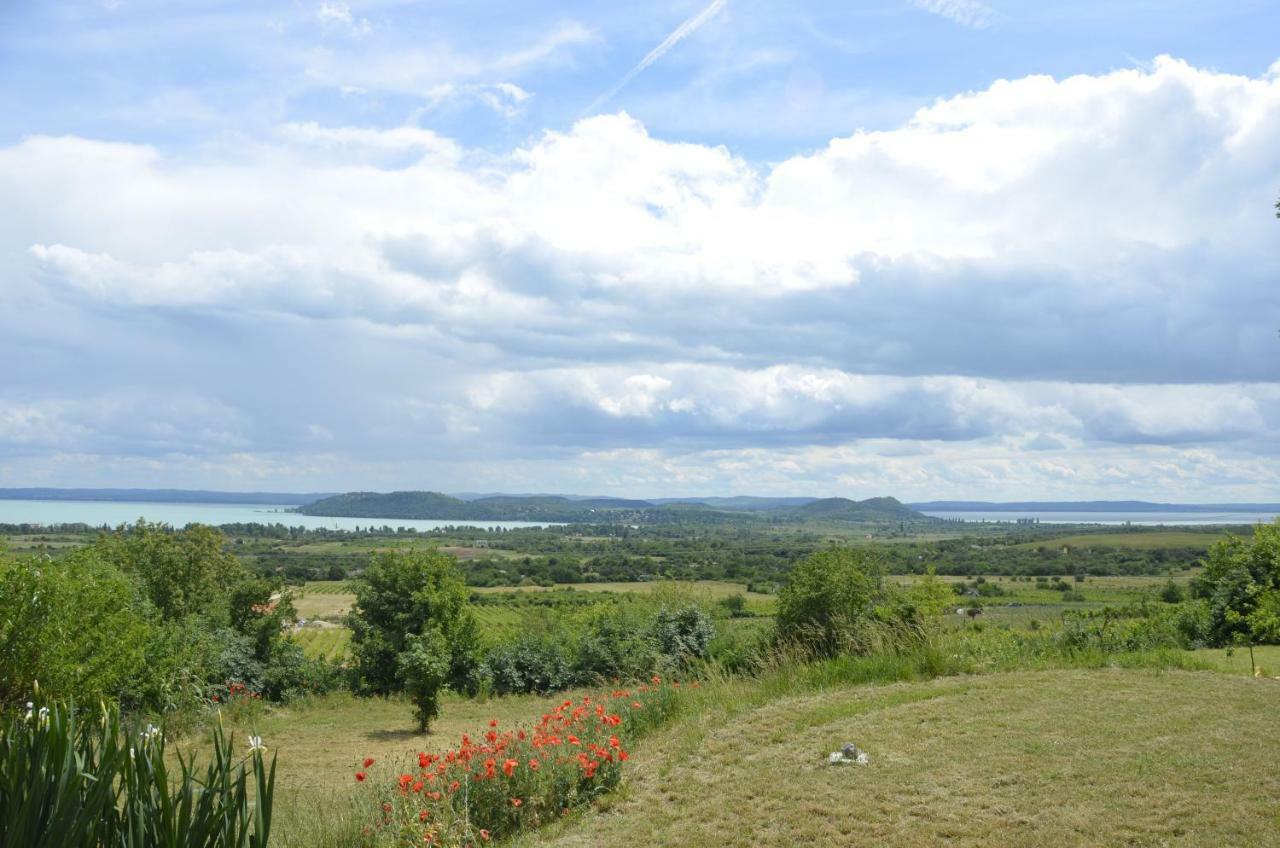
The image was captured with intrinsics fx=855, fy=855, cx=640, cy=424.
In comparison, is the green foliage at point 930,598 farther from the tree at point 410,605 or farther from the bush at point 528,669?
the bush at point 528,669

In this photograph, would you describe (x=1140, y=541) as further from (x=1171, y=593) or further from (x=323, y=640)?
(x=323, y=640)

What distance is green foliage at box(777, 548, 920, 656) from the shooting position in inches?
545

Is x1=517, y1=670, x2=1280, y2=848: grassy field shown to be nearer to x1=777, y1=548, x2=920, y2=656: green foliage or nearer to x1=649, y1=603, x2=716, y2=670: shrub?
x1=777, y1=548, x2=920, y2=656: green foliage

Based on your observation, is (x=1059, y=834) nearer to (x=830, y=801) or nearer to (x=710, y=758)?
(x=830, y=801)

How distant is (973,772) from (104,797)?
21.1ft

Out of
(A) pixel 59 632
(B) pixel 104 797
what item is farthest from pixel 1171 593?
(B) pixel 104 797

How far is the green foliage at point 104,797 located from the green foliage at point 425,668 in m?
15.0

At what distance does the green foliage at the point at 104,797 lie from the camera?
12.4 ft

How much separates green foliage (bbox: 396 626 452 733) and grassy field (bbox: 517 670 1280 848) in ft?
33.3

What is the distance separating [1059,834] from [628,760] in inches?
169

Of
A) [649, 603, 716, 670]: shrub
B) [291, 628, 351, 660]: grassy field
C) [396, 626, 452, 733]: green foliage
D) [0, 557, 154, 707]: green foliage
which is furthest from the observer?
[291, 628, 351, 660]: grassy field

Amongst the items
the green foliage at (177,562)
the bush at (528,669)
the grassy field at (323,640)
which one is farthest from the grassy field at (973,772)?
the grassy field at (323,640)

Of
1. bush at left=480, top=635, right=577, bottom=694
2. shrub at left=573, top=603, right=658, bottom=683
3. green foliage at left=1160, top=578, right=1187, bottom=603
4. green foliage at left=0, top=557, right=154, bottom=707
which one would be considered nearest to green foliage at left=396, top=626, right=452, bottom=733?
shrub at left=573, top=603, right=658, bottom=683

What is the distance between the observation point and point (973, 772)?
734cm
